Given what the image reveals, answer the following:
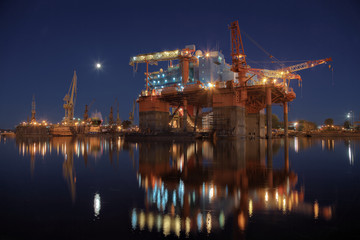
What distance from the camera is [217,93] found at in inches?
1993

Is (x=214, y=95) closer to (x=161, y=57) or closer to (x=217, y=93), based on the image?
(x=217, y=93)

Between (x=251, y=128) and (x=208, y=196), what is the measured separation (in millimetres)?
56484

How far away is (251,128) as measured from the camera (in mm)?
61250

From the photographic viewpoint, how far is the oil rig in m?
48.9

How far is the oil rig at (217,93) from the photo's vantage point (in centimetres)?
4894

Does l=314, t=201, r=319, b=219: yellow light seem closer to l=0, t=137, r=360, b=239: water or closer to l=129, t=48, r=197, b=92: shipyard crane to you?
l=0, t=137, r=360, b=239: water

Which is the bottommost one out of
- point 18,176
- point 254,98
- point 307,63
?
point 18,176

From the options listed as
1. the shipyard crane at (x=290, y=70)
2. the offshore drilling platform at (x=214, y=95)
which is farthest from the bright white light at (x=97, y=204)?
the shipyard crane at (x=290, y=70)

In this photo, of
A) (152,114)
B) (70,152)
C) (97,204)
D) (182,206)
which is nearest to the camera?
(182,206)

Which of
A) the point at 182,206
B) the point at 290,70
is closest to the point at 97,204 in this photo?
the point at 182,206

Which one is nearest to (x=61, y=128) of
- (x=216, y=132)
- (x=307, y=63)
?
(x=216, y=132)

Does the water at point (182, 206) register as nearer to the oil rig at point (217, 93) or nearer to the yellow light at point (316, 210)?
the yellow light at point (316, 210)

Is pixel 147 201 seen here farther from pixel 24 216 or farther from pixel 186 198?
pixel 24 216

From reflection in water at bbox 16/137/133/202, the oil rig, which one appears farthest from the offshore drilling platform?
reflection in water at bbox 16/137/133/202
